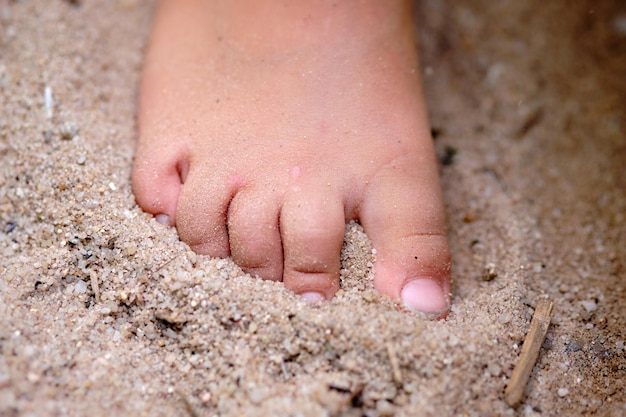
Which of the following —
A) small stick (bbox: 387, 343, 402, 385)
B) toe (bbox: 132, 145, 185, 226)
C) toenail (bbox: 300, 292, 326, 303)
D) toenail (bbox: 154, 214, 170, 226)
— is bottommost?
small stick (bbox: 387, 343, 402, 385)

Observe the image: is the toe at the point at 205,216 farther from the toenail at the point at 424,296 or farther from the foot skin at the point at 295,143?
the toenail at the point at 424,296

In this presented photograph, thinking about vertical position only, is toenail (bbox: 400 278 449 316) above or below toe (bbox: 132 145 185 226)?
below

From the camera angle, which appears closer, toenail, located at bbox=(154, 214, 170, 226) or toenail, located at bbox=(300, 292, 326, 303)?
toenail, located at bbox=(300, 292, 326, 303)

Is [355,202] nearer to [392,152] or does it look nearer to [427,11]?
[392,152]

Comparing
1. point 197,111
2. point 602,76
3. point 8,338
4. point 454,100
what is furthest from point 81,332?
point 602,76

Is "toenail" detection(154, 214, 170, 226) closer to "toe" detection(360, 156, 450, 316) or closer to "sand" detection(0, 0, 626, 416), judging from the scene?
"sand" detection(0, 0, 626, 416)

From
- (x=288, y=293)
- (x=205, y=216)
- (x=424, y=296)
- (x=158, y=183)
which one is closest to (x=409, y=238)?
(x=424, y=296)

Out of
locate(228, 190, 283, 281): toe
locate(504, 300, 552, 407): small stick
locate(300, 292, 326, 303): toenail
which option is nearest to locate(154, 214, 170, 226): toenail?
locate(228, 190, 283, 281): toe
